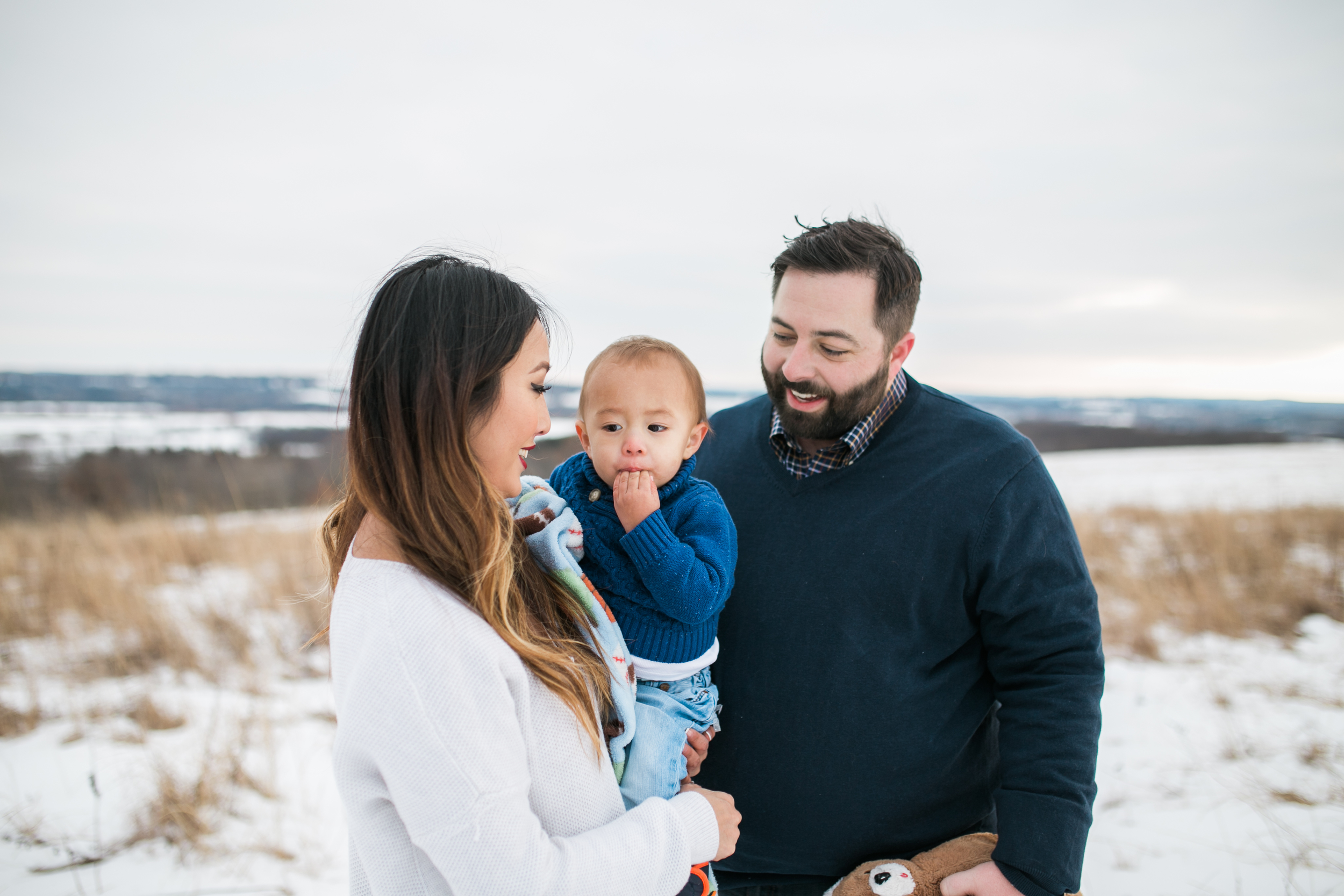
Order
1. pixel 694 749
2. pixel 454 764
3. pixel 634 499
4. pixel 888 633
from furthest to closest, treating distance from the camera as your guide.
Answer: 1. pixel 888 633
2. pixel 694 749
3. pixel 634 499
4. pixel 454 764

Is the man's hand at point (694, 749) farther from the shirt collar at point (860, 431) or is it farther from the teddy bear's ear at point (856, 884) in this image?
the shirt collar at point (860, 431)

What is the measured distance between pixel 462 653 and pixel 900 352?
177 cm

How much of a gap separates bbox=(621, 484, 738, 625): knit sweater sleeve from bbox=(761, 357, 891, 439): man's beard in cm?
59

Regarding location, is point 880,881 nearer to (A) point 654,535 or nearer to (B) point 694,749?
(B) point 694,749

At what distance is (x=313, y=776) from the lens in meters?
3.77

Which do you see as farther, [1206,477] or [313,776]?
[1206,477]

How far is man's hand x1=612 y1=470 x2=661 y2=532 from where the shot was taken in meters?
1.64

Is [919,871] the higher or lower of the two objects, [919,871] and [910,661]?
the lower

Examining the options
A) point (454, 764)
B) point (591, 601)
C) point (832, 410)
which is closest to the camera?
point (454, 764)

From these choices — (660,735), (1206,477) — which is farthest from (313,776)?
(1206,477)

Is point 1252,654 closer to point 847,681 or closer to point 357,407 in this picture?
Answer: point 847,681

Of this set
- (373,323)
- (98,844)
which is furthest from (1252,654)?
(98,844)

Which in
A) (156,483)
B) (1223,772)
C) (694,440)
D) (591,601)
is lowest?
(156,483)

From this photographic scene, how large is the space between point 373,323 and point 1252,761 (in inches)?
198
